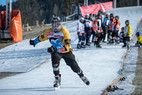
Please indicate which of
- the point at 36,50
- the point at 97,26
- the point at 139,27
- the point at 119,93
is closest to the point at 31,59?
the point at 36,50

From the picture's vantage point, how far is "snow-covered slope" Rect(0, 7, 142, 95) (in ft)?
26.6

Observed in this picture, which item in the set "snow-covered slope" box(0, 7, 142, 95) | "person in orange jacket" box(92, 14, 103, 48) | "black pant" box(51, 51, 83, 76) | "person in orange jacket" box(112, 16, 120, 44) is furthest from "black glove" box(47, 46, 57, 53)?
"person in orange jacket" box(112, 16, 120, 44)

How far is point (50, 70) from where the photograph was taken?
11648 mm

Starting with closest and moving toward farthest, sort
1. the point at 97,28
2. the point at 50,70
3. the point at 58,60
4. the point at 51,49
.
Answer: the point at 51,49, the point at 58,60, the point at 50,70, the point at 97,28

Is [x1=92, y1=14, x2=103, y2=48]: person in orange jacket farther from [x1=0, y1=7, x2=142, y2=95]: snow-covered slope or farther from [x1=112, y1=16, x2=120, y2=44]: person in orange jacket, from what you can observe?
[x1=112, y1=16, x2=120, y2=44]: person in orange jacket

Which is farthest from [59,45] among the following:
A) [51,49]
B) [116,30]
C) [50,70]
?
[116,30]

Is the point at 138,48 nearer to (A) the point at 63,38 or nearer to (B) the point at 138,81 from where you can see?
(B) the point at 138,81

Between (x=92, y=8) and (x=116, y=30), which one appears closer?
(x=116, y=30)

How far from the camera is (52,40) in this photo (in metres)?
8.14

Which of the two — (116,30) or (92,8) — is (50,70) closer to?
(116,30)

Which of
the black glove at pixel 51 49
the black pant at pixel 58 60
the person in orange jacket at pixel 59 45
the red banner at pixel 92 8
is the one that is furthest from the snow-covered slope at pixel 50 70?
the red banner at pixel 92 8

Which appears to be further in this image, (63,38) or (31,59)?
(31,59)

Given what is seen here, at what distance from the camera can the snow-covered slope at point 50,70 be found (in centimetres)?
812

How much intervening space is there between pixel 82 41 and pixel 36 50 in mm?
2865
